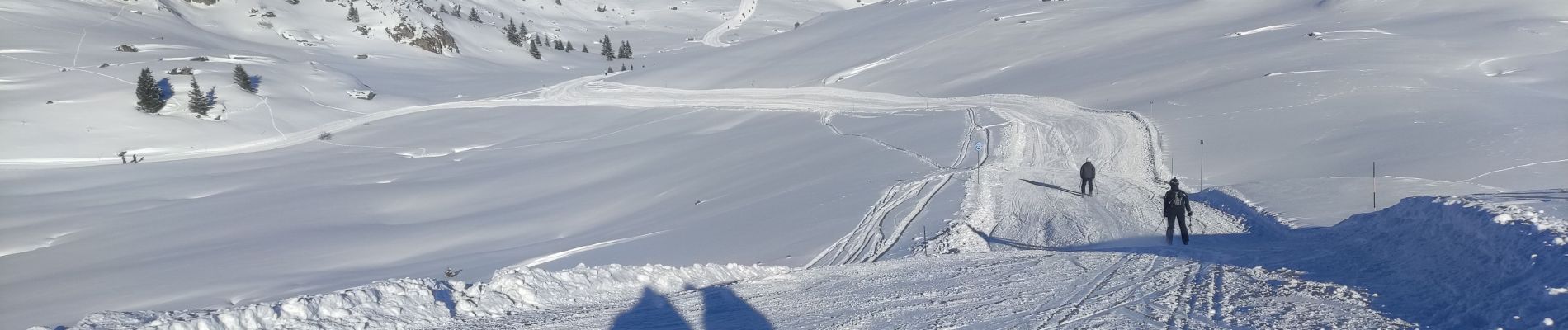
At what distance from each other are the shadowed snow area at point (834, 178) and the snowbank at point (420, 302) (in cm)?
4

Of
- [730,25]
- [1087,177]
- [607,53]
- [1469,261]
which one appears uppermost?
[730,25]

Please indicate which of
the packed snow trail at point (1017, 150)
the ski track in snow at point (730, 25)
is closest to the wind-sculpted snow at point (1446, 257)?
the packed snow trail at point (1017, 150)

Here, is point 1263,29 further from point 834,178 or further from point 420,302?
point 420,302

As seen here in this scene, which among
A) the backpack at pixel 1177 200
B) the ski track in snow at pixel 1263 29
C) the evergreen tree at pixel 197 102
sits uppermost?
the ski track in snow at pixel 1263 29

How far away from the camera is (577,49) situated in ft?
284

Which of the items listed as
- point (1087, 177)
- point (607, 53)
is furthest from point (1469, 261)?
point (607, 53)

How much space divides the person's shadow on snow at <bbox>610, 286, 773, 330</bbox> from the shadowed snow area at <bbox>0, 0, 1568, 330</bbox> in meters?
0.05

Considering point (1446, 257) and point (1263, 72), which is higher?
point (1263, 72)

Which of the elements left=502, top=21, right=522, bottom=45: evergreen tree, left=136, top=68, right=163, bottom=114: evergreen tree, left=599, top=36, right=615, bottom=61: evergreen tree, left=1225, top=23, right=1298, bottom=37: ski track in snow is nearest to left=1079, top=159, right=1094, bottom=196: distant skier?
left=1225, top=23, right=1298, bottom=37: ski track in snow

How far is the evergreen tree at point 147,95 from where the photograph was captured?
39.7 metres

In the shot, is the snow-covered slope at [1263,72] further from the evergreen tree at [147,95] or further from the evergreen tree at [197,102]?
the evergreen tree at [147,95]

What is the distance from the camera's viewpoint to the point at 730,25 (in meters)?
102

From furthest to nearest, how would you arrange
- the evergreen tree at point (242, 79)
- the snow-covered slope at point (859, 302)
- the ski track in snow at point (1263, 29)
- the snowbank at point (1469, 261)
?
the evergreen tree at point (242, 79) < the ski track in snow at point (1263, 29) < the snow-covered slope at point (859, 302) < the snowbank at point (1469, 261)

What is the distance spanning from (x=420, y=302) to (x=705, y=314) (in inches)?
110
